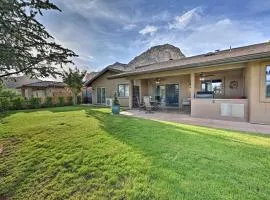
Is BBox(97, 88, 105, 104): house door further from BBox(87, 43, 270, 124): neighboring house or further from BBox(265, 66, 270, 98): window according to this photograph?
BBox(265, 66, 270, 98): window

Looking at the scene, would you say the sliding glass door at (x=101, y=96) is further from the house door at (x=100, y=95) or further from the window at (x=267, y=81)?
the window at (x=267, y=81)

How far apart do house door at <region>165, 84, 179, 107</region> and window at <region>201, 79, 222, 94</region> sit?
230 centimetres

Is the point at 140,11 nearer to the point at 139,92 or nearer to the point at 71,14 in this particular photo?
the point at 71,14

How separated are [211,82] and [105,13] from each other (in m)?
8.90

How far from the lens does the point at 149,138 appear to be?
207 inches

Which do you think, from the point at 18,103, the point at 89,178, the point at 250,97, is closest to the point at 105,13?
the point at 250,97

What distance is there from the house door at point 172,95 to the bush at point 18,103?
1423 centimetres

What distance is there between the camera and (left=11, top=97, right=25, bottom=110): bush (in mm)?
16214

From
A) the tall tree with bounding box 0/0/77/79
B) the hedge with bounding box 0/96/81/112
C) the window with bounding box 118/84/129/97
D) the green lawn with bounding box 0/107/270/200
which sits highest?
the tall tree with bounding box 0/0/77/79

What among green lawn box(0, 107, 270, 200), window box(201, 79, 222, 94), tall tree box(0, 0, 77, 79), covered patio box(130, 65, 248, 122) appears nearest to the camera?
green lawn box(0, 107, 270, 200)

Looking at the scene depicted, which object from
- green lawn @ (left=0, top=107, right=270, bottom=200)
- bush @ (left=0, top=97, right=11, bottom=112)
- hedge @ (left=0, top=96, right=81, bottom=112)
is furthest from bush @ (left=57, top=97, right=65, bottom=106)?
green lawn @ (left=0, top=107, right=270, bottom=200)

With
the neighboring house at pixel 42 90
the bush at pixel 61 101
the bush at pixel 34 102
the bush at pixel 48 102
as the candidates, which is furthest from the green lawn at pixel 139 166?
the neighboring house at pixel 42 90

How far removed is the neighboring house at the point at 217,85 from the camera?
7285mm

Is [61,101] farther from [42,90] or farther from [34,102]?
[42,90]
